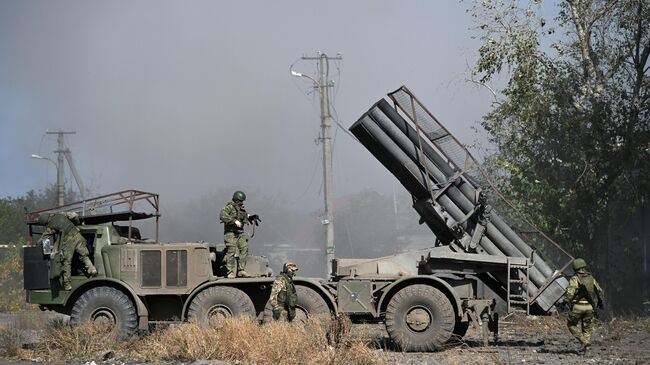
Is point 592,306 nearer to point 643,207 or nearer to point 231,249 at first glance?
point 231,249

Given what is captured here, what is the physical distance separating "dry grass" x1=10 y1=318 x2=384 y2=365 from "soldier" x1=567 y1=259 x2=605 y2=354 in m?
3.75

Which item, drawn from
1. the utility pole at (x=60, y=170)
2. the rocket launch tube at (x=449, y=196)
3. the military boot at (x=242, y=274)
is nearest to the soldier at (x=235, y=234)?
the military boot at (x=242, y=274)

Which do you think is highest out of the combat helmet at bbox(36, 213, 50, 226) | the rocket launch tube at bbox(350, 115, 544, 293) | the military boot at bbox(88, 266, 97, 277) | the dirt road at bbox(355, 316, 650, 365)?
the rocket launch tube at bbox(350, 115, 544, 293)

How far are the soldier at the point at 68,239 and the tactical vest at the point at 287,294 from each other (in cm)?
375

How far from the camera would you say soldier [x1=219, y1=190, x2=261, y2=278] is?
1605 cm

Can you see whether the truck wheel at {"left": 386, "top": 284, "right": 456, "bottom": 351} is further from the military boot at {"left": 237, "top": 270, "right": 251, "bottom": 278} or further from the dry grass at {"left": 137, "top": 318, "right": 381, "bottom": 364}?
the military boot at {"left": 237, "top": 270, "right": 251, "bottom": 278}

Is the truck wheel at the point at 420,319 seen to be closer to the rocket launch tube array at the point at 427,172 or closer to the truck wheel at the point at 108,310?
the rocket launch tube array at the point at 427,172

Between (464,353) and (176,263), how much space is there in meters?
5.55

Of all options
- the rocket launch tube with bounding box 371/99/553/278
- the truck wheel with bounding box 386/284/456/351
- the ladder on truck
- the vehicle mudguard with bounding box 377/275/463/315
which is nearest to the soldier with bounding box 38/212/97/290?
the vehicle mudguard with bounding box 377/275/463/315

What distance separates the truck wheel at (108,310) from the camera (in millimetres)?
15383

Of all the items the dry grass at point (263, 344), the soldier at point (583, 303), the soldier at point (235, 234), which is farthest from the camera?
the soldier at point (235, 234)

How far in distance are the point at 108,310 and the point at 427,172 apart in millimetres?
6409

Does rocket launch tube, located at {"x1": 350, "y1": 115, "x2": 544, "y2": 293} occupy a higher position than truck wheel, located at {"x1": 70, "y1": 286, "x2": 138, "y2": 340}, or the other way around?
rocket launch tube, located at {"x1": 350, "y1": 115, "x2": 544, "y2": 293}

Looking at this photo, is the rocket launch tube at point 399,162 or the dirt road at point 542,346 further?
the rocket launch tube at point 399,162
